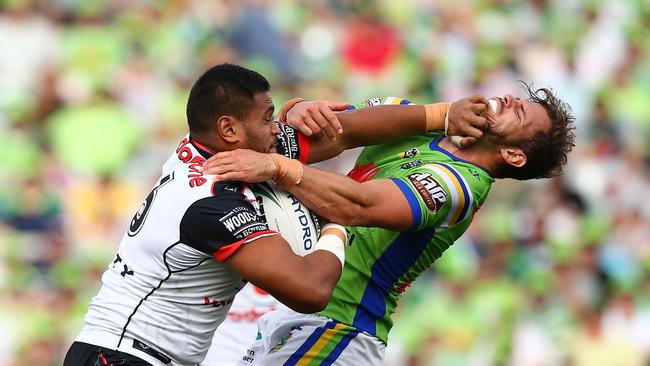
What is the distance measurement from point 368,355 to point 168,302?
1.19 metres

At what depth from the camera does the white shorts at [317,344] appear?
210 inches

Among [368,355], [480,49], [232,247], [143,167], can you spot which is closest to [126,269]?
[232,247]

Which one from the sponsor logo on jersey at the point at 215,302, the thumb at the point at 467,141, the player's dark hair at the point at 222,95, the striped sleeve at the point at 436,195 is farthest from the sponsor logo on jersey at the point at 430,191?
the sponsor logo on jersey at the point at 215,302

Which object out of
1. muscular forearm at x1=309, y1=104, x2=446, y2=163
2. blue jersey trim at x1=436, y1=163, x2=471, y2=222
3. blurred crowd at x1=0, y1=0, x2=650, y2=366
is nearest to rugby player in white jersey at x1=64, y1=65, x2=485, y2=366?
muscular forearm at x1=309, y1=104, x2=446, y2=163

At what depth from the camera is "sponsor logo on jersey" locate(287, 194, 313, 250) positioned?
4895 mm

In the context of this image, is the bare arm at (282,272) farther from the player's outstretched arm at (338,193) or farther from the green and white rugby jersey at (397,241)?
the green and white rugby jersey at (397,241)

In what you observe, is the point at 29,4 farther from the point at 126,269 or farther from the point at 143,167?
the point at 126,269

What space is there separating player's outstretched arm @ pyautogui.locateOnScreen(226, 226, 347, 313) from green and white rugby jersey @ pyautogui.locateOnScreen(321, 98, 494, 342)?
30.0 inches

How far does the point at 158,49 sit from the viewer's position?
1221 cm

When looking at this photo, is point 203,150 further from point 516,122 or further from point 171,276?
point 516,122

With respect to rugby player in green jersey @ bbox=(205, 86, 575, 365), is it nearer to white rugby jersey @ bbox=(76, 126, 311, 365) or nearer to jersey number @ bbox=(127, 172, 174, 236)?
white rugby jersey @ bbox=(76, 126, 311, 365)

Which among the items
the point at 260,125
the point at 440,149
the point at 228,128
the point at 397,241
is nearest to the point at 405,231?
the point at 397,241

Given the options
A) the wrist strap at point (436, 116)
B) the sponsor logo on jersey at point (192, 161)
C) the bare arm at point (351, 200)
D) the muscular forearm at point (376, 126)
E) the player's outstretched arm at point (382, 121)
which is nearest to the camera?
the sponsor logo on jersey at point (192, 161)

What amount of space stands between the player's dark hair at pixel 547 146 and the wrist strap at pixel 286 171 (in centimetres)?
114
